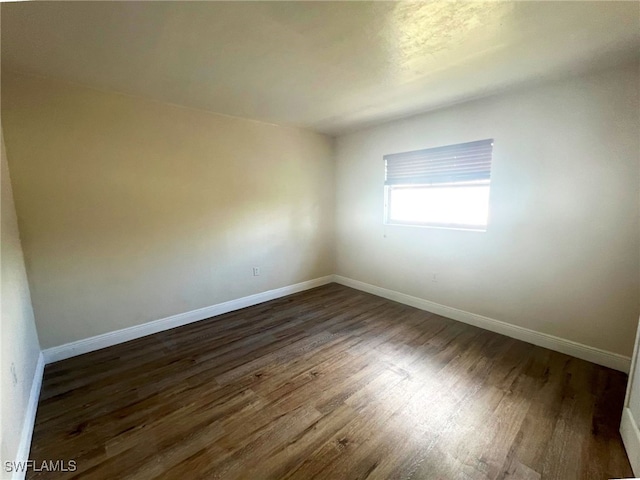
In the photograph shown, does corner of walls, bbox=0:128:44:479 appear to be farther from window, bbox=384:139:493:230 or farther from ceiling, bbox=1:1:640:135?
window, bbox=384:139:493:230

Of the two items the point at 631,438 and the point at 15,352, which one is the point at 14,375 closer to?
the point at 15,352

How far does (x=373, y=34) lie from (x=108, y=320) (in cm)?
332

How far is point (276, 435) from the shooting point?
1565 millimetres

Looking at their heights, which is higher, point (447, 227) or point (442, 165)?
point (442, 165)

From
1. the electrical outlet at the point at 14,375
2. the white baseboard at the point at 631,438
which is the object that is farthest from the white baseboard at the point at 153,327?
the white baseboard at the point at 631,438

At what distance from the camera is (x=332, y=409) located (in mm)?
1756

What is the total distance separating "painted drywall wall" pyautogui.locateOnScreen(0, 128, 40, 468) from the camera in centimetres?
126

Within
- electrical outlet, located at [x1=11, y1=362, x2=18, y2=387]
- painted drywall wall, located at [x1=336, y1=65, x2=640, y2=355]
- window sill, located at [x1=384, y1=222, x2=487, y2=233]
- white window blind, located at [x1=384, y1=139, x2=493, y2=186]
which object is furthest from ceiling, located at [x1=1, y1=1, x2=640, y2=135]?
electrical outlet, located at [x1=11, y1=362, x2=18, y2=387]

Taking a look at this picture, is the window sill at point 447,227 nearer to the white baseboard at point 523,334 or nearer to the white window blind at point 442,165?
the white window blind at point 442,165

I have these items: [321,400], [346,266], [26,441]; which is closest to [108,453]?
[26,441]

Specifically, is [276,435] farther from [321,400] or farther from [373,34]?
[373,34]

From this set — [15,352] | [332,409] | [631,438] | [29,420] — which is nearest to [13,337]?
[15,352]

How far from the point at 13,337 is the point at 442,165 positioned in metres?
3.85

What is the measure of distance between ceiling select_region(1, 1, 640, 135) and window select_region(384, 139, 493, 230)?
2.12 feet
